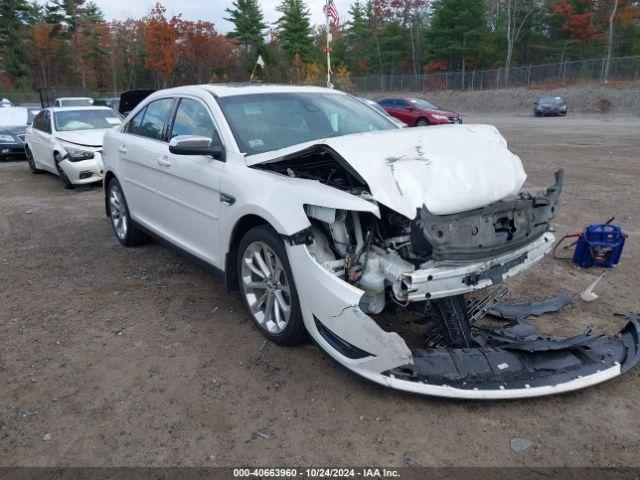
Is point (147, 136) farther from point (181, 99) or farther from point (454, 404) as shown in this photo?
point (454, 404)

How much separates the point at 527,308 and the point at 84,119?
32.7 feet

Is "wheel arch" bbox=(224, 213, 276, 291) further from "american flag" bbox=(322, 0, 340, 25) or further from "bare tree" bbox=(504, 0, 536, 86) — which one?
"bare tree" bbox=(504, 0, 536, 86)

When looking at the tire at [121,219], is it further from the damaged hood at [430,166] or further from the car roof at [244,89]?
the damaged hood at [430,166]

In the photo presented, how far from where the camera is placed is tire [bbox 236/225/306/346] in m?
3.21

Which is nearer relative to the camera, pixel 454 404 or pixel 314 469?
pixel 314 469

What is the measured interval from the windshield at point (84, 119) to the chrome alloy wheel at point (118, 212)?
5256mm

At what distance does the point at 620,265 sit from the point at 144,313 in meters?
4.51

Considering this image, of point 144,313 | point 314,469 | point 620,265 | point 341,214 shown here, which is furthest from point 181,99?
point 620,265

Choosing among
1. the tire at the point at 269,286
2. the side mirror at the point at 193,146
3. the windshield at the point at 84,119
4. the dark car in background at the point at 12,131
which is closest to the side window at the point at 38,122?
the windshield at the point at 84,119

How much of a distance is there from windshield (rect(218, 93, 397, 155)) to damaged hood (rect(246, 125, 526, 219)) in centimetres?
33

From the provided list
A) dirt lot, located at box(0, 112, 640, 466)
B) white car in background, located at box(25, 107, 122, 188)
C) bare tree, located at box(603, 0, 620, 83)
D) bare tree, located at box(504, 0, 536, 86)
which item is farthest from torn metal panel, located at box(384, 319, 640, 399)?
bare tree, located at box(504, 0, 536, 86)

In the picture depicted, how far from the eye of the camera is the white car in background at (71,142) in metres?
9.34

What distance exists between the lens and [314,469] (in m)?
2.42

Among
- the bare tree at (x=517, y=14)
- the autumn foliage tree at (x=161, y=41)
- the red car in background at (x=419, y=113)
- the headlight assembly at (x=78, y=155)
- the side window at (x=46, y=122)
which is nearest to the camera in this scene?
the headlight assembly at (x=78, y=155)
